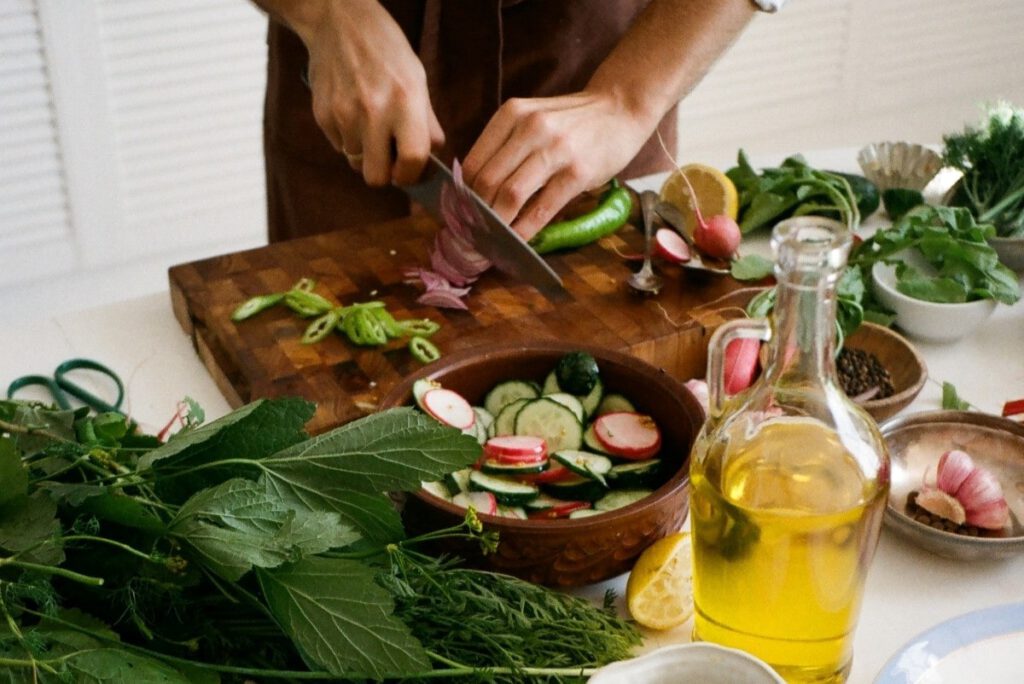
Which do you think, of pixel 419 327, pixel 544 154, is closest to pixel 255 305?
pixel 419 327

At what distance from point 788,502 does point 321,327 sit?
70 centimetres

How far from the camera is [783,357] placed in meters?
0.83

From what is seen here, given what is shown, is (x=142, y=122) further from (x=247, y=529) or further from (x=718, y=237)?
(x=247, y=529)

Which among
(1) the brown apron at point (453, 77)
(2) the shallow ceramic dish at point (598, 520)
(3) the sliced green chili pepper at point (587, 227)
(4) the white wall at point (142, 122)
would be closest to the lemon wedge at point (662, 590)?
(2) the shallow ceramic dish at point (598, 520)

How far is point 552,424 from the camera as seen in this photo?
1.11 meters

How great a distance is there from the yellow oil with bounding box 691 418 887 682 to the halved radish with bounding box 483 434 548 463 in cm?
20

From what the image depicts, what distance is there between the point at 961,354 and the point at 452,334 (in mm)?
585

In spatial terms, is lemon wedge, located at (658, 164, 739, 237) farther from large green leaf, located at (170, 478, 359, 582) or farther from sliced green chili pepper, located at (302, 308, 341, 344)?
large green leaf, located at (170, 478, 359, 582)

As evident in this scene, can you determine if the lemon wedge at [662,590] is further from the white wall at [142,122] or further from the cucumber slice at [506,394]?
the white wall at [142,122]

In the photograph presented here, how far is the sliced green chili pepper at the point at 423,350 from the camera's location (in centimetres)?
136

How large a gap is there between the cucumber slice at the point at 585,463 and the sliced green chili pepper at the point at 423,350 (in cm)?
32

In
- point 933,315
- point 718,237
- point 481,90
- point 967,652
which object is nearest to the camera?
point 967,652

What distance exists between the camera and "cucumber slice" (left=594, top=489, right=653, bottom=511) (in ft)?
3.41

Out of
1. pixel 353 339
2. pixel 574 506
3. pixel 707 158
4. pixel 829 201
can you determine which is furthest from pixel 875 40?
pixel 574 506
